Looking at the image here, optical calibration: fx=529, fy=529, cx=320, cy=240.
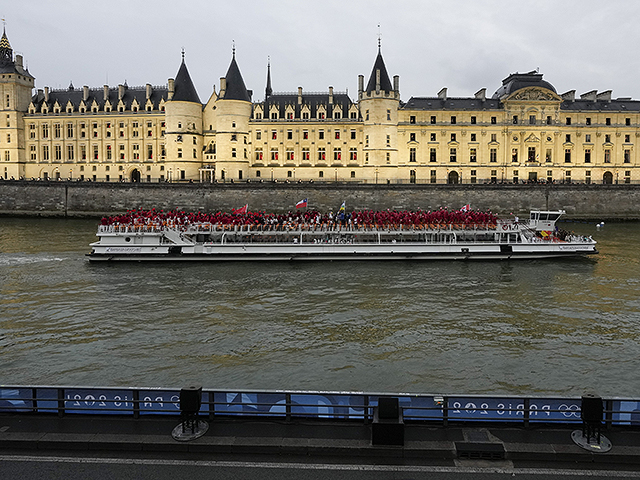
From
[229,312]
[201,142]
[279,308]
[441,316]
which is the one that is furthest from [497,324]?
[201,142]

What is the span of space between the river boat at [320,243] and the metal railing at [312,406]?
26.9 meters

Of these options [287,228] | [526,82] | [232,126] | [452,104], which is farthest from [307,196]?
[526,82]

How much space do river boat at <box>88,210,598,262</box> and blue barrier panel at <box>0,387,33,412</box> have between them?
26.9m

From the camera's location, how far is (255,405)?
35.0 ft

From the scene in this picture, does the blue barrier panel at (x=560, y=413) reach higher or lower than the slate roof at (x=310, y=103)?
lower

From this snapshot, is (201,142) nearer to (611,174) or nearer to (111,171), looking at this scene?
(111,171)

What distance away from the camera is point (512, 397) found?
10.0 meters

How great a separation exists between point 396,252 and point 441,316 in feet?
47.2

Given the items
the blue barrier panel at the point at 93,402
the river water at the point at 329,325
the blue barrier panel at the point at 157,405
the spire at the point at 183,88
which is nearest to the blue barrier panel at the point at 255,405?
the blue barrier panel at the point at 157,405

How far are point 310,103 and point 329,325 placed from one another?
6672 cm

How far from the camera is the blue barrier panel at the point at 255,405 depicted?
1050 centimetres

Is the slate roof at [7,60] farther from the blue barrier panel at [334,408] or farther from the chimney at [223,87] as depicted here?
the blue barrier panel at [334,408]

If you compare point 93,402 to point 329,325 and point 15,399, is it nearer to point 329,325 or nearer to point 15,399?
point 15,399

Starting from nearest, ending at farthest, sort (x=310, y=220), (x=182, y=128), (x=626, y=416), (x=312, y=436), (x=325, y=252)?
1. (x=312, y=436)
2. (x=626, y=416)
3. (x=325, y=252)
4. (x=310, y=220)
5. (x=182, y=128)
